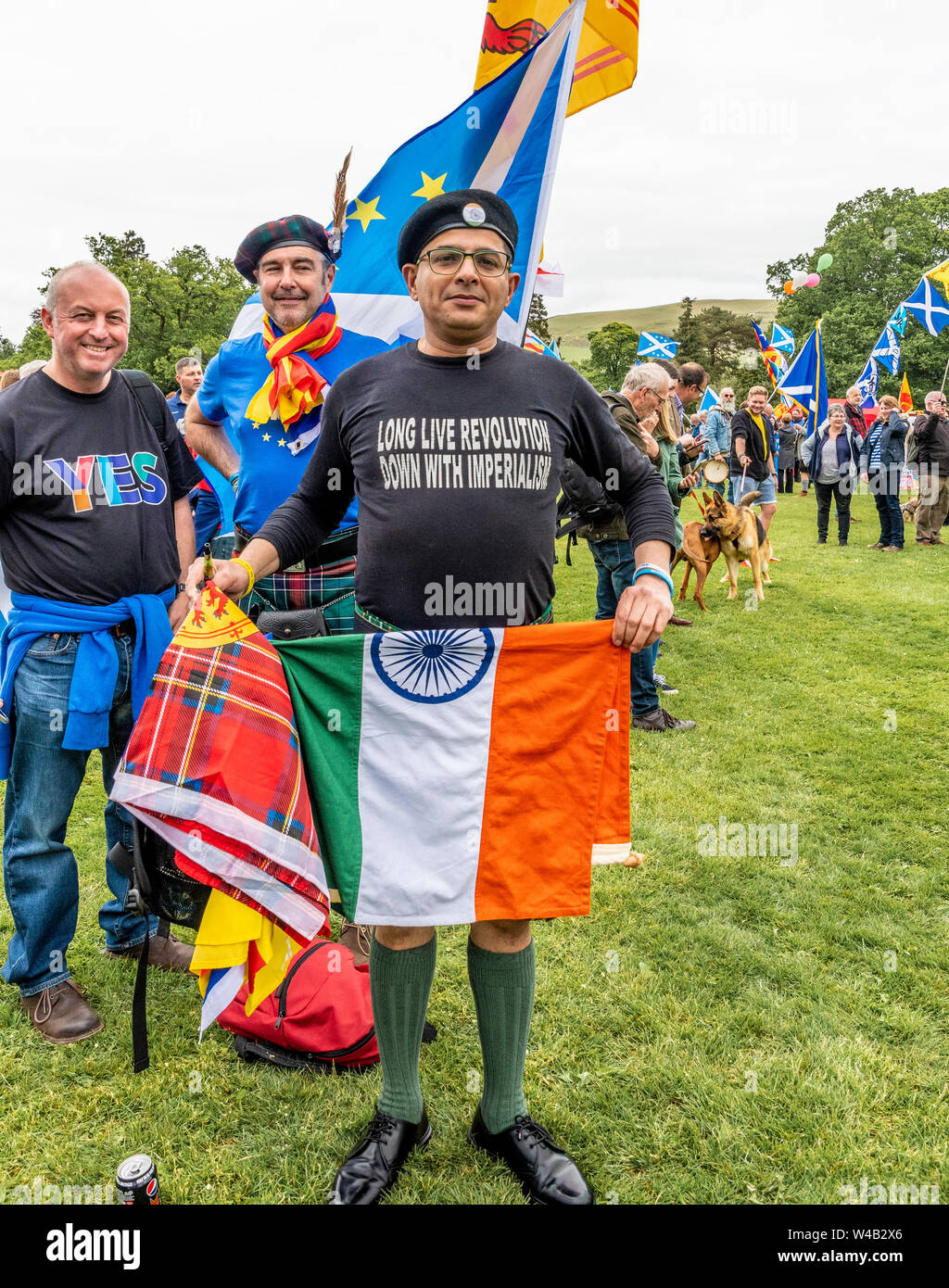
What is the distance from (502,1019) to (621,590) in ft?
14.2

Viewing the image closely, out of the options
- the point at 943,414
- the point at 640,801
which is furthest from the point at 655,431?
the point at 943,414

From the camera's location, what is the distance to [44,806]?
10.4ft

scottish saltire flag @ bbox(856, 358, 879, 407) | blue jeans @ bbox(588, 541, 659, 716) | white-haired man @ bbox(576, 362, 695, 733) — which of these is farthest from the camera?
scottish saltire flag @ bbox(856, 358, 879, 407)

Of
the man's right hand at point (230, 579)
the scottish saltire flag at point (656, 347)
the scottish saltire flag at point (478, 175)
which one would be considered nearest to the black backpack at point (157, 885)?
the man's right hand at point (230, 579)

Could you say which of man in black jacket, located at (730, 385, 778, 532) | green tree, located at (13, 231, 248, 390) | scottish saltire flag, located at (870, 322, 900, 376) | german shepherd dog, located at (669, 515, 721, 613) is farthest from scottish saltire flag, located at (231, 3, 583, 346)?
green tree, located at (13, 231, 248, 390)

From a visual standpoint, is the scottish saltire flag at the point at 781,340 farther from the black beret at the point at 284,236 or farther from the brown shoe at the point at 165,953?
the brown shoe at the point at 165,953

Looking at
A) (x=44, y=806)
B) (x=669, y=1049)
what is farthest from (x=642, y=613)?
(x=44, y=806)

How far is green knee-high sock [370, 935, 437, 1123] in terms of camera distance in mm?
2385

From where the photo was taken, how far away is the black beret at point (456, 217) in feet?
7.14

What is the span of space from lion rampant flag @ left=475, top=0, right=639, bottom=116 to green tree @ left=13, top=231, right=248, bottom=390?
3823 centimetres

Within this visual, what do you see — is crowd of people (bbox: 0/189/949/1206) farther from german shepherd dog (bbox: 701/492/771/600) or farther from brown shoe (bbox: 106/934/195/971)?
german shepherd dog (bbox: 701/492/771/600)

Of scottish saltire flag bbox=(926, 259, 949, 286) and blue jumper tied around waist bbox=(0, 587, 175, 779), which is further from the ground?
scottish saltire flag bbox=(926, 259, 949, 286)

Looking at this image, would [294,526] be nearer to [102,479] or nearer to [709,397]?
[102,479]

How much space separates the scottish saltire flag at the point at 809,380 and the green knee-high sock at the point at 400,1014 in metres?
18.1
